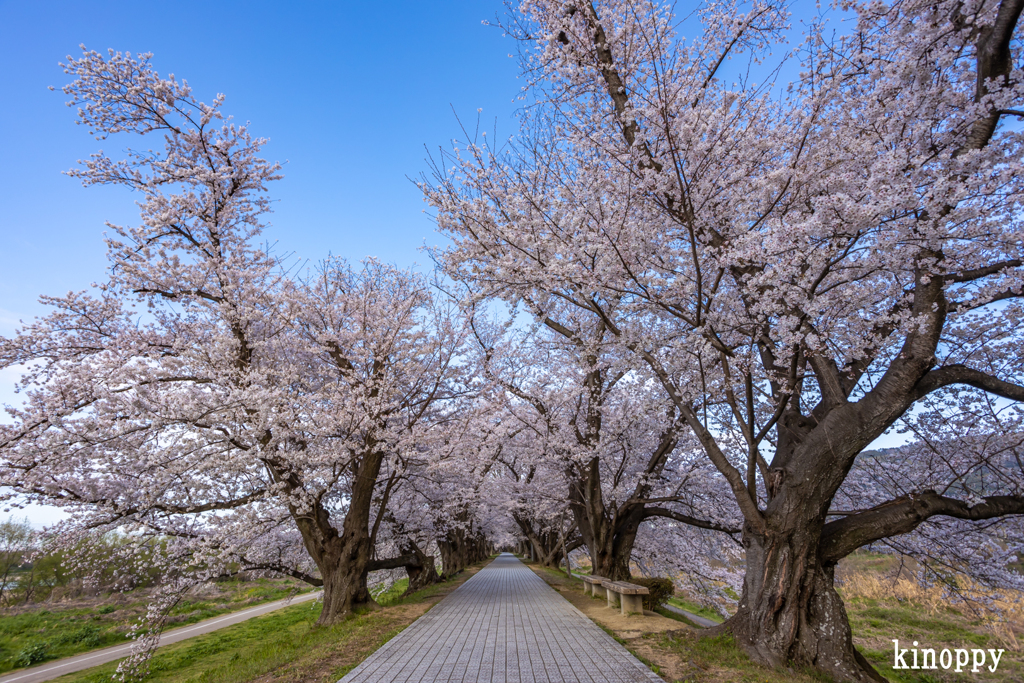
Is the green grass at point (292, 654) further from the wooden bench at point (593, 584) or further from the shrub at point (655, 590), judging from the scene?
the shrub at point (655, 590)

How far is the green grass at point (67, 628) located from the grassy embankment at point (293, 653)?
1759 mm

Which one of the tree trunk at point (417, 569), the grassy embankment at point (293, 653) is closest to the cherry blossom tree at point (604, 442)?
the grassy embankment at point (293, 653)

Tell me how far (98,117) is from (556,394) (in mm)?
12265

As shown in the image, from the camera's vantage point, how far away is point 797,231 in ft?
15.8

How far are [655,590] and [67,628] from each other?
28.3m

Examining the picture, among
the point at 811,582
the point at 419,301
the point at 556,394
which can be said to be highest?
the point at 419,301

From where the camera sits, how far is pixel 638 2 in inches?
275

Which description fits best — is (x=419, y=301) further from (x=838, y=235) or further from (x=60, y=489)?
(x=838, y=235)

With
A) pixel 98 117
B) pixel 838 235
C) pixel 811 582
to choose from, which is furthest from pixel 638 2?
pixel 98 117

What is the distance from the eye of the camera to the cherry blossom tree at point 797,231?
5035 mm

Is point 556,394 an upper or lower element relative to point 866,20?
lower

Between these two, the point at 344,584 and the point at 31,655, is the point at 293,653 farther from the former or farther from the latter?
the point at 31,655

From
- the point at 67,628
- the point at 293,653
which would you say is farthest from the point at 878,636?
the point at 67,628

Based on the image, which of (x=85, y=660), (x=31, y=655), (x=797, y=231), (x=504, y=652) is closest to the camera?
(x=797, y=231)
